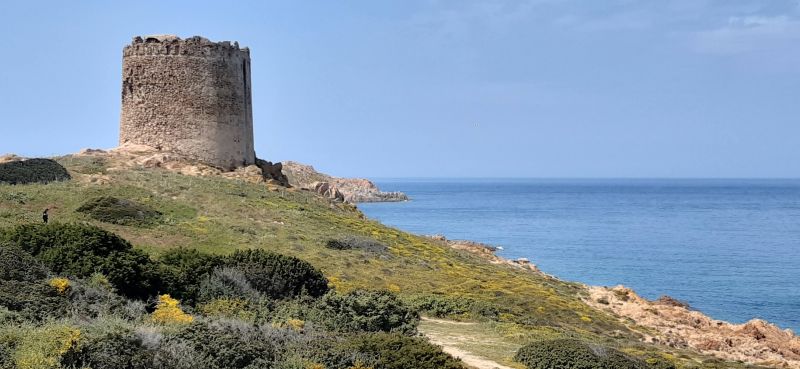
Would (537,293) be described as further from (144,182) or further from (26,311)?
(26,311)

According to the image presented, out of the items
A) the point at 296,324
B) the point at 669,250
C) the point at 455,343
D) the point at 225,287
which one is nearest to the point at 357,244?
the point at 225,287

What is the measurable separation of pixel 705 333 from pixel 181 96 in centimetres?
2230

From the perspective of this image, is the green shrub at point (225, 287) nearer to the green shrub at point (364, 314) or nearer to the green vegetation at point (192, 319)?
the green vegetation at point (192, 319)

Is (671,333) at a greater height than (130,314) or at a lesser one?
lesser

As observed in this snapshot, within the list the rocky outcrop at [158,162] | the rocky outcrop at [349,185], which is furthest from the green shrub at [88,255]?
the rocky outcrop at [349,185]

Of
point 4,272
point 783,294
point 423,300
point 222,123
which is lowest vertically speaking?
point 783,294

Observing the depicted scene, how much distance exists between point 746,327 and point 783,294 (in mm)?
20082

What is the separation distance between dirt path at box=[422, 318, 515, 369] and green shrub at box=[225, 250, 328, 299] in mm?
2725

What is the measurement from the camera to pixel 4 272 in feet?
45.3

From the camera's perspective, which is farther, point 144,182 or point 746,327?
point 144,182

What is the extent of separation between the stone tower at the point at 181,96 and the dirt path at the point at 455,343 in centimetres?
1980

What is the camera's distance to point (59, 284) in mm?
13641

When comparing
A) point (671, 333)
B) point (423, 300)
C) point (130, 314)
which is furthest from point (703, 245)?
point (130, 314)

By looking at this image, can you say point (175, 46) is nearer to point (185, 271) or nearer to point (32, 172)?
point (32, 172)
